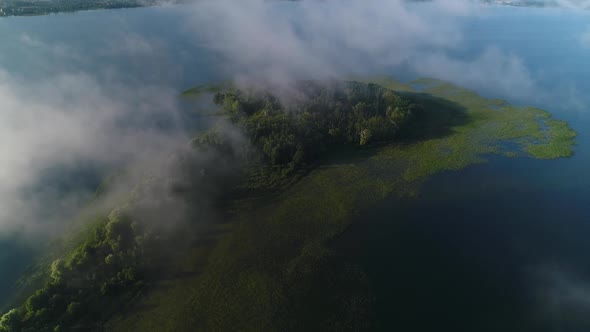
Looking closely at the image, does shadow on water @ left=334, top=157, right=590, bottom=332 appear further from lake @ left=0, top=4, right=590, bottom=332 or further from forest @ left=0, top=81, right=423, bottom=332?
forest @ left=0, top=81, right=423, bottom=332

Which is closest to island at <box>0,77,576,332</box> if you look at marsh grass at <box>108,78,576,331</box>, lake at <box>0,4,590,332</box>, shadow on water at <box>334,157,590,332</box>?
marsh grass at <box>108,78,576,331</box>

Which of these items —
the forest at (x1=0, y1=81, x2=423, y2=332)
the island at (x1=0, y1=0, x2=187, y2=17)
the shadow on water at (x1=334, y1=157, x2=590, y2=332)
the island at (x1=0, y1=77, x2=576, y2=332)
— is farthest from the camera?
the island at (x1=0, y1=0, x2=187, y2=17)

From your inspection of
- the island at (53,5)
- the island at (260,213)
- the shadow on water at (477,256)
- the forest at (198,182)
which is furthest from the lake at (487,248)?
the island at (53,5)

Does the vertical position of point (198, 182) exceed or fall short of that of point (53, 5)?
it falls short

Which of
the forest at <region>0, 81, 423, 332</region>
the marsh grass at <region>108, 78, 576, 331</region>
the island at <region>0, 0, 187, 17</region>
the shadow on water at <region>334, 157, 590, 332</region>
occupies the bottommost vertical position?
the shadow on water at <region>334, 157, 590, 332</region>

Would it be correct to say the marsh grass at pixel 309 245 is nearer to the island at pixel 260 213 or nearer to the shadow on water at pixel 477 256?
the island at pixel 260 213

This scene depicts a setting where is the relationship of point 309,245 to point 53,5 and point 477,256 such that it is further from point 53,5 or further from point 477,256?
point 53,5

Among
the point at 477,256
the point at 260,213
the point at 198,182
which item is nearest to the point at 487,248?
the point at 477,256

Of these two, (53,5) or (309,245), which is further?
(53,5)

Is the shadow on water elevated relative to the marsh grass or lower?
lower
